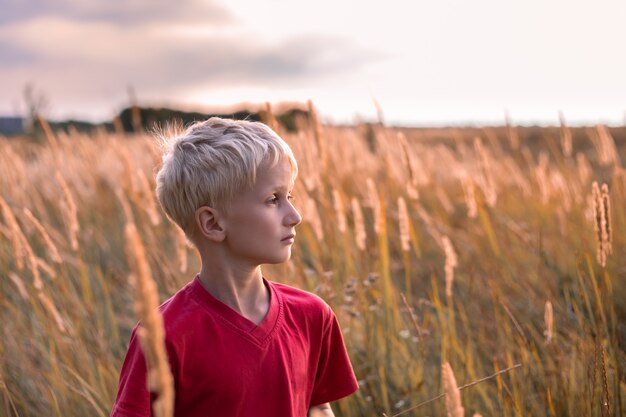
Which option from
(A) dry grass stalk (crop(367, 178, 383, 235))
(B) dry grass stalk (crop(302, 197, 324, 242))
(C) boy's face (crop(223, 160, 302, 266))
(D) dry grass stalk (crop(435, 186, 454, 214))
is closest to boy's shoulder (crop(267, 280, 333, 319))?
(C) boy's face (crop(223, 160, 302, 266))

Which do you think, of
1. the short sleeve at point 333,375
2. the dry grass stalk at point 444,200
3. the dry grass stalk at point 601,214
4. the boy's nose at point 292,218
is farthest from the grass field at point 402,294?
the boy's nose at point 292,218

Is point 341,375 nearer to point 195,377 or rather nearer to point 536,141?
point 195,377

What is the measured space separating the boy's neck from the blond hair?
0.12m

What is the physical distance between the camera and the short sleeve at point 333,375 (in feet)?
Answer: 5.78

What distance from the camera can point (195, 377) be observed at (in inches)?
57.2

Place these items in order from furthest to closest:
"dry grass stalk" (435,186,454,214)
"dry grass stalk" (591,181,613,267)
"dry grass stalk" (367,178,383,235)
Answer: "dry grass stalk" (435,186,454,214)
"dry grass stalk" (367,178,383,235)
"dry grass stalk" (591,181,613,267)

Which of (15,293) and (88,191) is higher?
(88,191)

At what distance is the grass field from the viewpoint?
213 centimetres

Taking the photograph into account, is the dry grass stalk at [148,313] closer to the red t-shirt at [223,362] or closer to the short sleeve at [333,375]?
the red t-shirt at [223,362]

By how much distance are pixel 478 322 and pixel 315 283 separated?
0.69m

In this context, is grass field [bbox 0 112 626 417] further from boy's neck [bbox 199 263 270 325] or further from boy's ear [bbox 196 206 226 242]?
boy's ear [bbox 196 206 226 242]

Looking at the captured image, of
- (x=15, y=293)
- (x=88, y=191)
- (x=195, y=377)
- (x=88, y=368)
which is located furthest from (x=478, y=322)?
(x=88, y=191)

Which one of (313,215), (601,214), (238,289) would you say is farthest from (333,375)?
(313,215)

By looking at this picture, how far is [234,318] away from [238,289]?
73 millimetres
